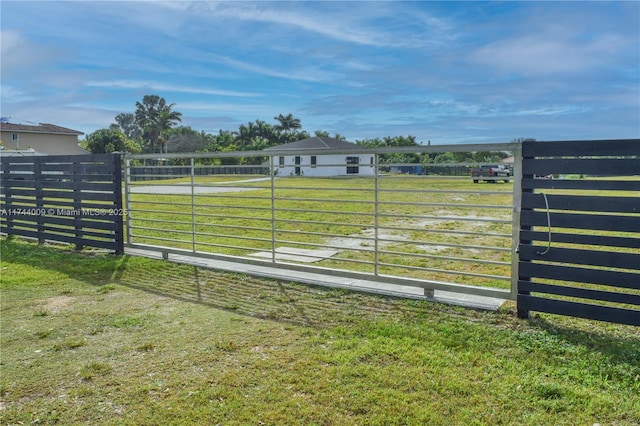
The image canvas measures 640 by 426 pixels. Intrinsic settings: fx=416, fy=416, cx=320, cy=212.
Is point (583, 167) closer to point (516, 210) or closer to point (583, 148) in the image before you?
point (583, 148)

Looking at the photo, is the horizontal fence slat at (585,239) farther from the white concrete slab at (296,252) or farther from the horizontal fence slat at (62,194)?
the horizontal fence slat at (62,194)

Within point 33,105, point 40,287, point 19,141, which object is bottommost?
point 40,287

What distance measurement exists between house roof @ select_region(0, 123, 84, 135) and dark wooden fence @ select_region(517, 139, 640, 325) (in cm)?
3927

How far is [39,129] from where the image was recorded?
36312 millimetres

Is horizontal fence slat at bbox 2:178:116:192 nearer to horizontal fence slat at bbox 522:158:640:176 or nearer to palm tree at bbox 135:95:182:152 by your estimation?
horizontal fence slat at bbox 522:158:640:176

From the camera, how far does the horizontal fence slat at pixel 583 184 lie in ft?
11.2

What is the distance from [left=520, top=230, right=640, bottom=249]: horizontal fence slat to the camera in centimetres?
346

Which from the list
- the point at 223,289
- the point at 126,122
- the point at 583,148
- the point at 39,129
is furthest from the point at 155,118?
the point at 583,148

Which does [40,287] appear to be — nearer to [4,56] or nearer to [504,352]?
[504,352]

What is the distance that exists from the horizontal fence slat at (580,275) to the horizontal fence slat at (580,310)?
0.20 meters

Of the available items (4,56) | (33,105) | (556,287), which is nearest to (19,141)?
(33,105)

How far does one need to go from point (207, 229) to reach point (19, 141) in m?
34.2

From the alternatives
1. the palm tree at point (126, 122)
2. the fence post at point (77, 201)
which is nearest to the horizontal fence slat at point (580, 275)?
the fence post at point (77, 201)

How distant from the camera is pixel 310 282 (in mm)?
5168
